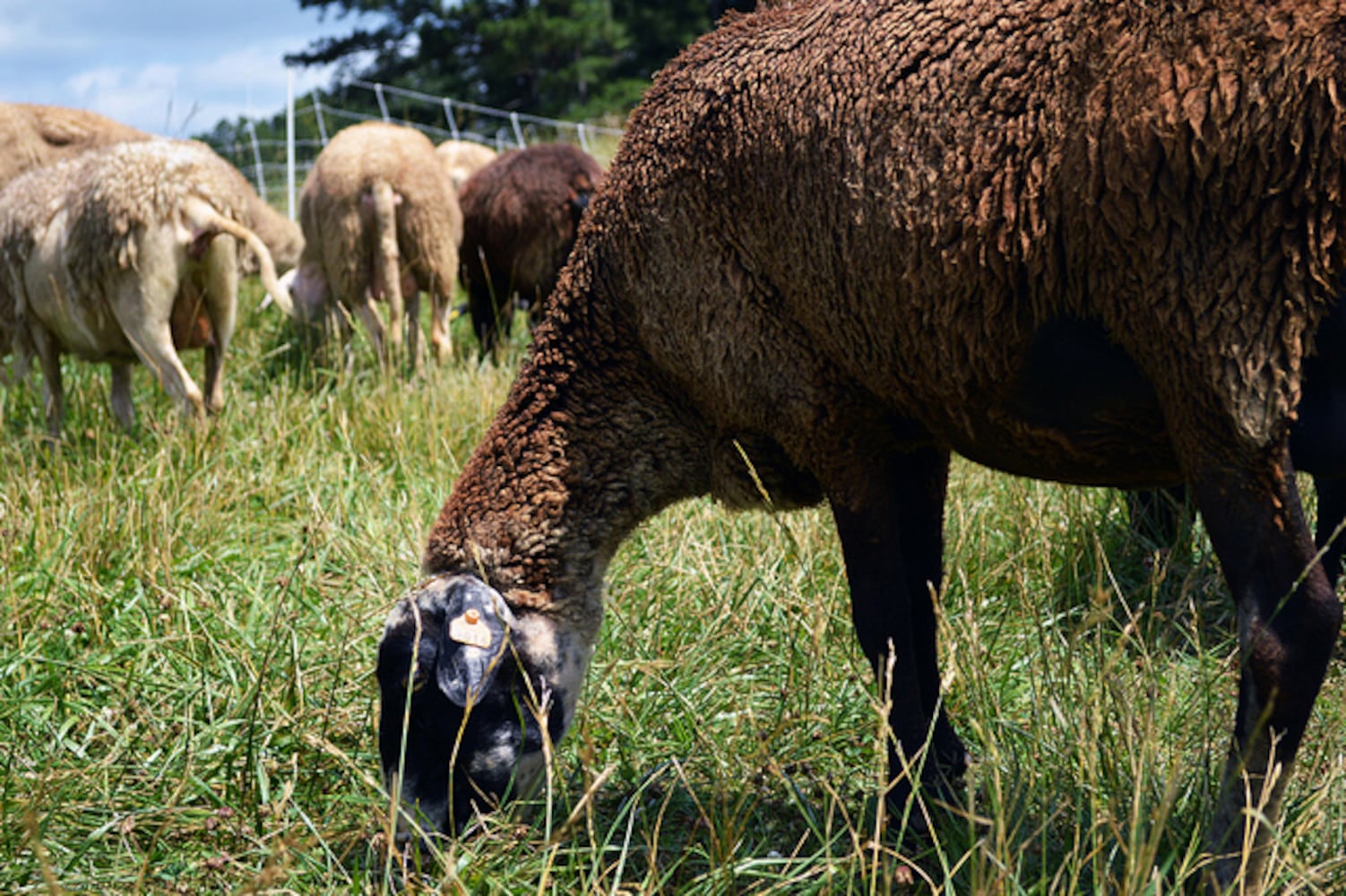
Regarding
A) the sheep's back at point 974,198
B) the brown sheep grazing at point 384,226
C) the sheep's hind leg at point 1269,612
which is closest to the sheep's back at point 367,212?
the brown sheep grazing at point 384,226

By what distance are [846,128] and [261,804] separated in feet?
7.23

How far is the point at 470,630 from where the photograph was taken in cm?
281

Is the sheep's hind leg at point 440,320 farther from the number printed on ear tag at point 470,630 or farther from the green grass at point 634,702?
the number printed on ear tag at point 470,630

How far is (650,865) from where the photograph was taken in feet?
8.16

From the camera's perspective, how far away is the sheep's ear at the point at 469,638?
2.78m

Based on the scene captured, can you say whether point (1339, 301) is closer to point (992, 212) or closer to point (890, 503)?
point (992, 212)

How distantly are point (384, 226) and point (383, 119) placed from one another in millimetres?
17606

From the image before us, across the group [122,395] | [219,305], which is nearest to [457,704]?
[219,305]

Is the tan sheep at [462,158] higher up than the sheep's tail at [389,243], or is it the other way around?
the tan sheep at [462,158]

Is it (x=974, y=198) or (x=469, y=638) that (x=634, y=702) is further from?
(x=974, y=198)

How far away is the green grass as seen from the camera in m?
2.53

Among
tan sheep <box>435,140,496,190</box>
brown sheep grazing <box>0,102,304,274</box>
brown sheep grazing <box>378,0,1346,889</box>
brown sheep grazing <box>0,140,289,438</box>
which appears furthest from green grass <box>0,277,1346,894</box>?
tan sheep <box>435,140,496,190</box>

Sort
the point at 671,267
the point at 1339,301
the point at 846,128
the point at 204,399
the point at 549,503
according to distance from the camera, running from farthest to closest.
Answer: the point at 204,399, the point at 549,503, the point at 671,267, the point at 846,128, the point at 1339,301

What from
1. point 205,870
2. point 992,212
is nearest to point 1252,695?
point 992,212
